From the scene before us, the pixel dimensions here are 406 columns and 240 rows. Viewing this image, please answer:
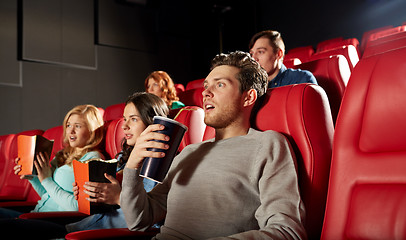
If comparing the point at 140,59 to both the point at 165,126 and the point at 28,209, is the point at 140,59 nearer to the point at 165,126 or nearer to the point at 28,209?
the point at 28,209

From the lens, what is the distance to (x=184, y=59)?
12.1 feet

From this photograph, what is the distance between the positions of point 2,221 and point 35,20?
2.29 metres

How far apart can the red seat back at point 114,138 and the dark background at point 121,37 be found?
1746mm

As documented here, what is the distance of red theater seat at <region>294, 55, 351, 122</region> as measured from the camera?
100cm

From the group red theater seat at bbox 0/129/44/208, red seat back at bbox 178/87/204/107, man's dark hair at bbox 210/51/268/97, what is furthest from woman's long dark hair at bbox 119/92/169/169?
red theater seat at bbox 0/129/44/208

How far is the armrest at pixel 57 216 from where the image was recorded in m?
0.86

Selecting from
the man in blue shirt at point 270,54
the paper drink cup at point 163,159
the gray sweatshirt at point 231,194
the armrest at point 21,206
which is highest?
the man in blue shirt at point 270,54

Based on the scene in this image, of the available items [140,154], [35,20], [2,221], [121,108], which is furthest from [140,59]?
[140,154]

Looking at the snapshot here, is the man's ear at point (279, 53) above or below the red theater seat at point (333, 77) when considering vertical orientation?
above

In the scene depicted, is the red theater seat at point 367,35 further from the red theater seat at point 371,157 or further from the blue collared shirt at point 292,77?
the red theater seat at point 371,157

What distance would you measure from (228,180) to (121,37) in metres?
2.79

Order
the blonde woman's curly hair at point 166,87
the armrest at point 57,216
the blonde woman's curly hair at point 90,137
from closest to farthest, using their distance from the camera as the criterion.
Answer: the armrest at point 57,216 → the blonde woman's curly hair at point 90,137 → the blonde woman's curly hair at point 166,87

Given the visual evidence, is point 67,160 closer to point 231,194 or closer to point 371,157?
point 231,194

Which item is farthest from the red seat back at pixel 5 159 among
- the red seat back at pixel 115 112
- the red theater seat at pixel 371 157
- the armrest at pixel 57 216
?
the red theater seat at pixel 371 157
